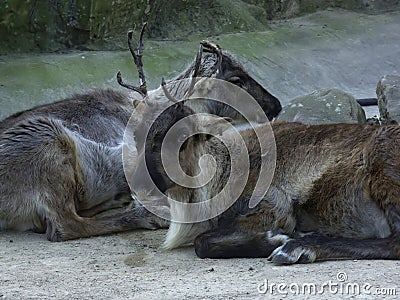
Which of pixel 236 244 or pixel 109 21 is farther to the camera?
pixel 109 21

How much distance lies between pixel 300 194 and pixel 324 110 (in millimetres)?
2329

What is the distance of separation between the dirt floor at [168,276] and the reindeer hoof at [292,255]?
58 mm

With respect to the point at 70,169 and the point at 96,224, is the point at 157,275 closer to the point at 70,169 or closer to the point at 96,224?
the point at 96,224

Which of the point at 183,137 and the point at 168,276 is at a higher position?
the point at 183,137

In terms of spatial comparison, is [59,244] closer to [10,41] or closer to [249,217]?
[249,217]

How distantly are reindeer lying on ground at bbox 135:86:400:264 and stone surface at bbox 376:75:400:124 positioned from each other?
2061mm

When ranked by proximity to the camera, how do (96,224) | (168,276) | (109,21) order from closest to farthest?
(168,276), (96,224), (109,21)

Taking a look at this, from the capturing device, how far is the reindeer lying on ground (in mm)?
4344

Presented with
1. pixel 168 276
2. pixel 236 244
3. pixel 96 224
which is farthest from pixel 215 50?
pixel 168 276

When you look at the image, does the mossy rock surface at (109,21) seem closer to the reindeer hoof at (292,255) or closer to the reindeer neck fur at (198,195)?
the reindeer neck fur at (198,195)

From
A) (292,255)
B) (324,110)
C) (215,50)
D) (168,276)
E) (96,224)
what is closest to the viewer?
(168,276)

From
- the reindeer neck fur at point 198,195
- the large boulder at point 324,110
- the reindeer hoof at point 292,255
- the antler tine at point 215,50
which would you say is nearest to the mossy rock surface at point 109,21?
the antler tine at point 215,50

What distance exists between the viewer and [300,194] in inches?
182

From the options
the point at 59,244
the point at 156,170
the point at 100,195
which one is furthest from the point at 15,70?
the point at 156,170
